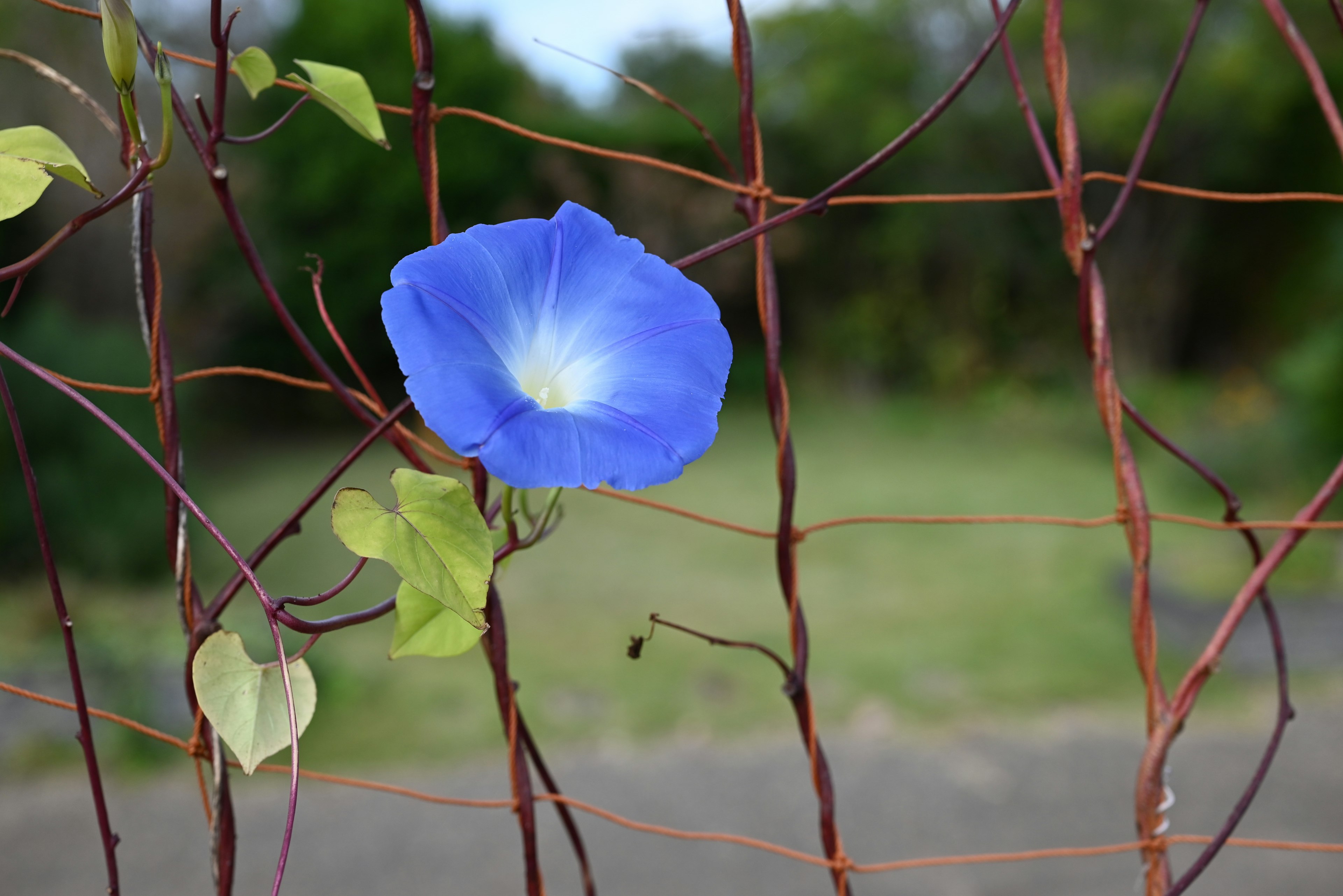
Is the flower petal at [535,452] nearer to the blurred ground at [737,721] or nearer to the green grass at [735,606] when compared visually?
the blurred ground at [737,721]

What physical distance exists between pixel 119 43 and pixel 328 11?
22.1 feet

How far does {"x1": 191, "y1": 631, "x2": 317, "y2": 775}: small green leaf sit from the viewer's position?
46 cm

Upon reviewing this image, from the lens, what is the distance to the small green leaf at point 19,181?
18.6 inches

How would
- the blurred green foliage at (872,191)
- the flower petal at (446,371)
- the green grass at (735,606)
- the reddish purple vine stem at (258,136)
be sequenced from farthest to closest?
1. the blurred green foliage at (872,191)
2. the green grass at (735,606)
3. the reddish purple vine stem at (258,136)
4. the flower petal at (446,371)

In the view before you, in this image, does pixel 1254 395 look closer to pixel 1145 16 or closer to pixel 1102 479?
pixel 1102 479

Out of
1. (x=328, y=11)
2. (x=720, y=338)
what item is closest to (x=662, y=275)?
(x=720, y=338)

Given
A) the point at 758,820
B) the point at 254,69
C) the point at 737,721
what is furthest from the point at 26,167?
the point at 737,721

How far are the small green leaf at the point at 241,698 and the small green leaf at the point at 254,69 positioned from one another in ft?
1.00

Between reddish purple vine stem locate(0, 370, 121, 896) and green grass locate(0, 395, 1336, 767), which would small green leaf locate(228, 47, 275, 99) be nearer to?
reddish purple vine stem locate(0, 370, 121, 896)

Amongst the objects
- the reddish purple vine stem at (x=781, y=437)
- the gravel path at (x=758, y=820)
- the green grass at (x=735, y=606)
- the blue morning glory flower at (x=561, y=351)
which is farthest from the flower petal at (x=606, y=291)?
the green grass at (x=735, y=606)

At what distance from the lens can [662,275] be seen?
481 mm

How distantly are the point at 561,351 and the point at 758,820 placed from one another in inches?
88.7

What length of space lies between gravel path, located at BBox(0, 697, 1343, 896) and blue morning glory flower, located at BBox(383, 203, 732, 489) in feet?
6.78

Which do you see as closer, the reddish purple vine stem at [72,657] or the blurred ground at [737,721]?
the reddish purple vine stem at [72,657]
